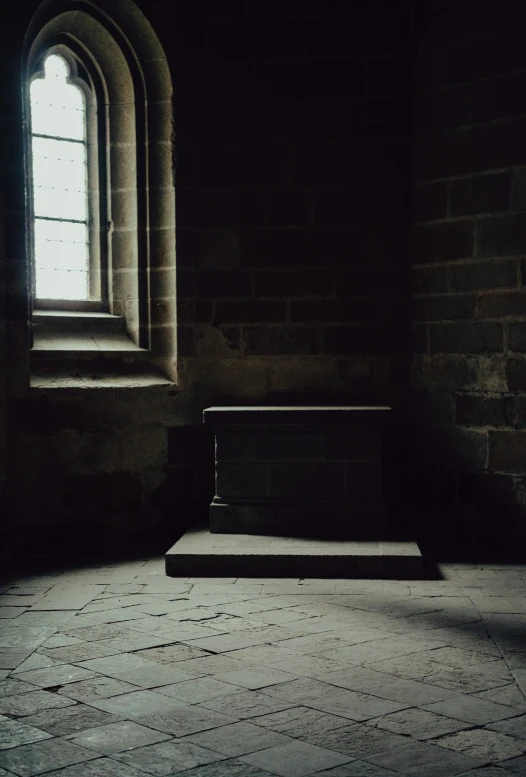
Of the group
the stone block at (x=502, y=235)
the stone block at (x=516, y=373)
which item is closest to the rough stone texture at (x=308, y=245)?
the stone block at (x=502, y=235)

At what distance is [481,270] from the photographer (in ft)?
22.6

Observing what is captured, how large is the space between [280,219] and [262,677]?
162 inches

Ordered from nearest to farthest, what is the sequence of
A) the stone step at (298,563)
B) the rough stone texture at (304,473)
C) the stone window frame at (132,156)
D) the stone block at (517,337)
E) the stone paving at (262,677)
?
1. the stone paving at (262,677)
2. the stone step at (298,563)
3. the rough stone texture at (304,473)
4. the stone block at (517,337)
5. the stone window frame at (132,156)

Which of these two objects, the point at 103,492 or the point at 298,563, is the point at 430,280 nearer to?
the point at 298,563

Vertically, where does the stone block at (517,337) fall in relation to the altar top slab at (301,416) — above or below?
above

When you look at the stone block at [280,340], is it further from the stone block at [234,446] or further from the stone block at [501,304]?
the stone block at [501,304]

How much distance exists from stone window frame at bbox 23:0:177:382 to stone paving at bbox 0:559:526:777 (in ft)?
7.46

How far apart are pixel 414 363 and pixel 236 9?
2914 millimetres

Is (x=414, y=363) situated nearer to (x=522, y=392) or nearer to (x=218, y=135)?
(x=522, y=392)

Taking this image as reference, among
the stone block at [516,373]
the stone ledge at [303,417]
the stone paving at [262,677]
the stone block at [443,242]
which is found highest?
the stone block at [443,242]

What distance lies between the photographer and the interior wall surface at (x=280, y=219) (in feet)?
23.7

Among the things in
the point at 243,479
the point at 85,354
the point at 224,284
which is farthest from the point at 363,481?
the point at 85,354

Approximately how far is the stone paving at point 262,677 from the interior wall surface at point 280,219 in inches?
66.1

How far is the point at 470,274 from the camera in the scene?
273 inches
